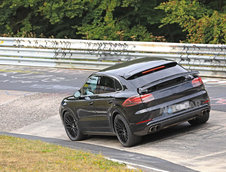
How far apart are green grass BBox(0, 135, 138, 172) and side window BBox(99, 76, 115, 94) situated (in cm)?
143

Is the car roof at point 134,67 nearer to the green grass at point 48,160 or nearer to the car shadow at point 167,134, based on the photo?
the car shadow at point 167,134

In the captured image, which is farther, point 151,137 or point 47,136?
point 47,136

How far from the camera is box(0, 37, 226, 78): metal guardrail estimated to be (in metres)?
17.5

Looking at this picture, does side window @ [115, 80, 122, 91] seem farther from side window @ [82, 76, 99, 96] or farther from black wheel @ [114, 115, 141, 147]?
side window @ [82, 76, 99, 96]

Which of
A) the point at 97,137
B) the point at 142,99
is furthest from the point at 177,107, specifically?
the point at 97,137

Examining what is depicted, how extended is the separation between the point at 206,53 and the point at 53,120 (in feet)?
19.3

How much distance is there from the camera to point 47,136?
499 inches

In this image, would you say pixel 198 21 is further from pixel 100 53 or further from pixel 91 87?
pixel 91 87

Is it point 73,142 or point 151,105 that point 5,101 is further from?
point 151,105

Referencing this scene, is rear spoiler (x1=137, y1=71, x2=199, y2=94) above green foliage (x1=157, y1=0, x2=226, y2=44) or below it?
below

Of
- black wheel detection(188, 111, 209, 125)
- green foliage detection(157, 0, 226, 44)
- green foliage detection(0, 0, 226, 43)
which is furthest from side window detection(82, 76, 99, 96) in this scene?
green foliage detection(0, 0, 226, 43)

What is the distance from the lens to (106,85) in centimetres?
1071

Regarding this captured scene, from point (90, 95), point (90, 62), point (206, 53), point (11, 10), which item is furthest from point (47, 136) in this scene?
point (11, 10)

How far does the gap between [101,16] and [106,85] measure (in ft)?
77.3
